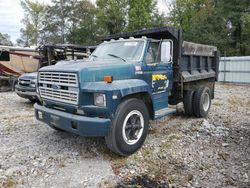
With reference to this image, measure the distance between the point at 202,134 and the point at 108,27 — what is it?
34.7 meters

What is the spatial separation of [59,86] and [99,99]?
903 mm

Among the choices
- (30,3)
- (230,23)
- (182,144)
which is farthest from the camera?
(30,3)

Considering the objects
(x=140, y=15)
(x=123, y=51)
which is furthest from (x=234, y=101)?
(x=140, y=15)

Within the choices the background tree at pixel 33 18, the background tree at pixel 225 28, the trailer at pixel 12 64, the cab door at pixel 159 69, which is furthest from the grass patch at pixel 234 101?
the background tree at pixel 33 18

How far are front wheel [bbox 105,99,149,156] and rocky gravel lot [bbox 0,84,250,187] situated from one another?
9.2 inches

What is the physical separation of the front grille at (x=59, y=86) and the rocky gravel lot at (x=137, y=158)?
1097 mm

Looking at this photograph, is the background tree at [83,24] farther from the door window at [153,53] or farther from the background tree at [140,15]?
the door window at [153,53]

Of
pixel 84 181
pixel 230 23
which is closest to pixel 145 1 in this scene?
pixel 230 23

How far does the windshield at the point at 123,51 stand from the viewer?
6182 mm

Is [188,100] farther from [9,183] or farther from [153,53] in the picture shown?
[9,183]

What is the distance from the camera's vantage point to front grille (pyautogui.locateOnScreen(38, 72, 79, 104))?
5016mm

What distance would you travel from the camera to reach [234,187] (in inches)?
171

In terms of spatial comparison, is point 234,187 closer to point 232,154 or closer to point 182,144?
point 232,154

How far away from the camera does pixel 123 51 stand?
638cm
